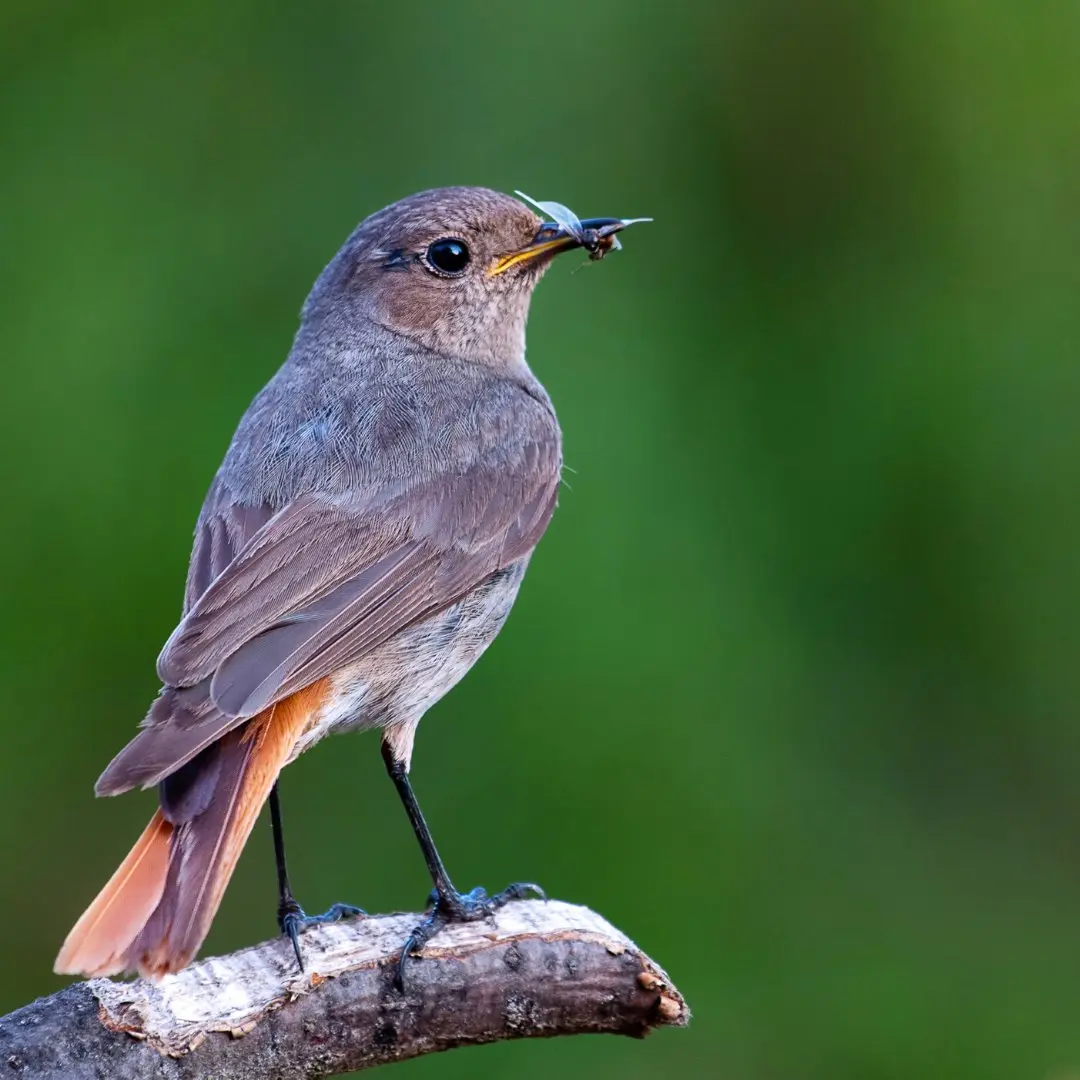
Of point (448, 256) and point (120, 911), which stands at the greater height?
point (448, 256)

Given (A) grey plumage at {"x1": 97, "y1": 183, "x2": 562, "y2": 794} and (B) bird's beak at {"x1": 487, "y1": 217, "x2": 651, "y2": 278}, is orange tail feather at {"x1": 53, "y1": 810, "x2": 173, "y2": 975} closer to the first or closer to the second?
(A) grey plumage at {"x1": 97, "y1": 183, "x2": 562, "y2": 794}

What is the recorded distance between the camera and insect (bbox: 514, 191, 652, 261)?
516 cm

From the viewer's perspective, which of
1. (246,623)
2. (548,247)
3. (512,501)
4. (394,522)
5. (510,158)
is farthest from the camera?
(510,158)

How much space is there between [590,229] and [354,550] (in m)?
1.27

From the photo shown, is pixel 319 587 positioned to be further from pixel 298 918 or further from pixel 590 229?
pixel 590 229

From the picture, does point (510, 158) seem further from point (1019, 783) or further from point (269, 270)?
point (1019, 783)

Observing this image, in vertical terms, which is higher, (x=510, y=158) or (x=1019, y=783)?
(x=510, y=158)

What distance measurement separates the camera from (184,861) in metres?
3.86

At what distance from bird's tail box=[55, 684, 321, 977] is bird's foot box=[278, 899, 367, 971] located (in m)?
0.37

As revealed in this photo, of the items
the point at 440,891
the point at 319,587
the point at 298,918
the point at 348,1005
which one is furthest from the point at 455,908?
the point at 319,587

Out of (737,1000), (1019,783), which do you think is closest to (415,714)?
(737,1000)

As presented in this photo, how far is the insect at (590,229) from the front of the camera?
16.9 ft

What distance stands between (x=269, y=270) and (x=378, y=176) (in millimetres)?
468

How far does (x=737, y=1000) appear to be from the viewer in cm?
540
